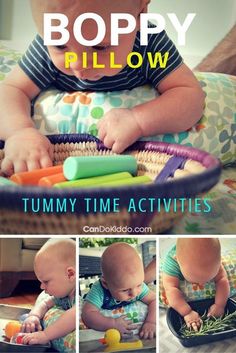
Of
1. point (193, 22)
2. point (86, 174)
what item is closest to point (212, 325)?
point (86, 174)

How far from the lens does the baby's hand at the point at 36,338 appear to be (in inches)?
26.4

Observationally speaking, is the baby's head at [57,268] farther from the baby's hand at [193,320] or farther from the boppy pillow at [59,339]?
the baby's hand at [193,320]

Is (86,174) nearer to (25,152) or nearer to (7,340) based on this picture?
(25,152)

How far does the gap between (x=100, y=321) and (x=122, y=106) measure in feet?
0.82

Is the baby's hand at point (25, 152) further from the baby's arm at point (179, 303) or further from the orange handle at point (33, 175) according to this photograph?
the baby's arm at point (179, 303)

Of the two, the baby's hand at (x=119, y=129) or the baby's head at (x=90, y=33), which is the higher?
the baby's head at (x=90, y=33)

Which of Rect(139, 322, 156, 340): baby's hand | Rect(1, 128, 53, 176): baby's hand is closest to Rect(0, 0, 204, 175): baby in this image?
Rect(1, 128, 53, 176): baby's hand

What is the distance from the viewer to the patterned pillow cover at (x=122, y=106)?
2.30 ft

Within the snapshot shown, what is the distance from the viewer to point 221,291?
2.24 feet

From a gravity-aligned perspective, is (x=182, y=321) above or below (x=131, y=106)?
below

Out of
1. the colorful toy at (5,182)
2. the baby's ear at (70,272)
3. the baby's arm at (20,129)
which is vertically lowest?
the baby's ear at (70,272)

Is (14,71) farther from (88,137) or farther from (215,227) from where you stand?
(215,227)

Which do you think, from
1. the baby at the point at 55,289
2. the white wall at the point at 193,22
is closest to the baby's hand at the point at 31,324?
the baby at the point at 55,289

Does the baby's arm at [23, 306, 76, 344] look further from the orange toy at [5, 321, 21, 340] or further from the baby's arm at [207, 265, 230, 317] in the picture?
the baby's arm at [207, 265, 230, 317]
